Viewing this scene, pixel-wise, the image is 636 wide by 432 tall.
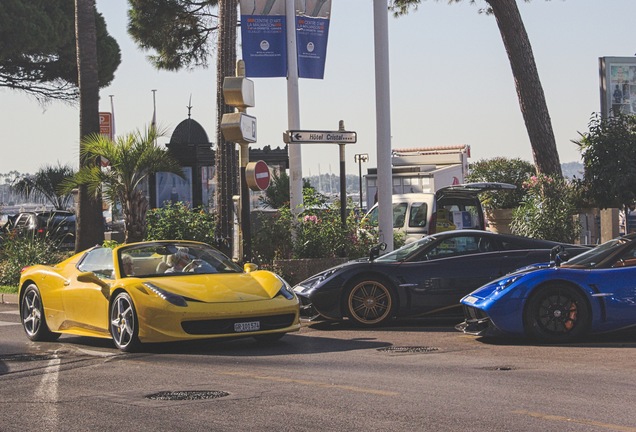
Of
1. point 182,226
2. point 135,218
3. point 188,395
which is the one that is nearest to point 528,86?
point 182,226

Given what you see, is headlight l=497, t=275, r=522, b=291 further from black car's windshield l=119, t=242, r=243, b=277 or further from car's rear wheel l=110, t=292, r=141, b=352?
car's rear wheel l=110, t=292, r=141, b=352

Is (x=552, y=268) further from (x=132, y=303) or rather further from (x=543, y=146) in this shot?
(x=543, y=146)

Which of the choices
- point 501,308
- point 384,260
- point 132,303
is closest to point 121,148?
point 384,260

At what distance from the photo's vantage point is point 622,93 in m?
34.8

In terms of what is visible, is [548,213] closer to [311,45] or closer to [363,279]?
[311,45]

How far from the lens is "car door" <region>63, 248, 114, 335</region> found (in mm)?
12500

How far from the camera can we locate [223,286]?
39.8 feet

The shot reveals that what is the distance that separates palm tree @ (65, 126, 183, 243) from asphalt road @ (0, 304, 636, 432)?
7.00m

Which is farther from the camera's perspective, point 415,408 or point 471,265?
point 471,265

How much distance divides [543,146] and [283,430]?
19453mm

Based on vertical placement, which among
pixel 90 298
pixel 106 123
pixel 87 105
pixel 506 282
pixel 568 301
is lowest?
pixel 568 301

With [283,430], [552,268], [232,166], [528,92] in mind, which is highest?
[528,92]

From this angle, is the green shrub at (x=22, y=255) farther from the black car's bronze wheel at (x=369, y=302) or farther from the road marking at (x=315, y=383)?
the road marking at (x=315, y=383)

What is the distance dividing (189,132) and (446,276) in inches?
1360
